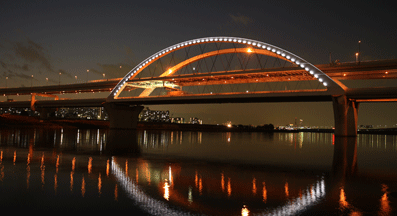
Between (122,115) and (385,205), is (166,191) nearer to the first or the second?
(385,205)

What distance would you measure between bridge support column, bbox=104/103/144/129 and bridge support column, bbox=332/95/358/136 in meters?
38.4

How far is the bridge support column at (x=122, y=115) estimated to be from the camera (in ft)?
196

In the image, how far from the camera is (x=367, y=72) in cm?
4738

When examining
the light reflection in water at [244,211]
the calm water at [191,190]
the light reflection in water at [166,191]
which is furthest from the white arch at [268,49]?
the light reflection in water at [244,211]

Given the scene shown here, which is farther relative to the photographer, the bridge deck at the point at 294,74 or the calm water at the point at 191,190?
the bridge deck at the point at 294,74

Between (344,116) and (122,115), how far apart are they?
40753 mm

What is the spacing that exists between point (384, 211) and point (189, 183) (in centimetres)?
510

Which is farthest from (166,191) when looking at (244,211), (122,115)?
(122,115)

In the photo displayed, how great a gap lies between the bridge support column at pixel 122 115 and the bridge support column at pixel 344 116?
38.4 m

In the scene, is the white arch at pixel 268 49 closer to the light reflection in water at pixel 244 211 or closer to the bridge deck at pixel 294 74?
the bridge deck at pixel 294 74

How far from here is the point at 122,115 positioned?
201ft

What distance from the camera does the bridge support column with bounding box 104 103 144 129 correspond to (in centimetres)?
5959

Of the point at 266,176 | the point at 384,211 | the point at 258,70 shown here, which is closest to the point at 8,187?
the point at 266,176

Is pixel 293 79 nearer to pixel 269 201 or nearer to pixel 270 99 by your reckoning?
pixel 270 99
